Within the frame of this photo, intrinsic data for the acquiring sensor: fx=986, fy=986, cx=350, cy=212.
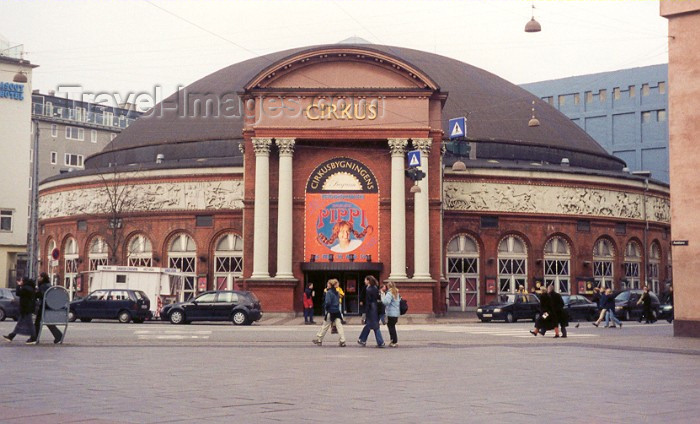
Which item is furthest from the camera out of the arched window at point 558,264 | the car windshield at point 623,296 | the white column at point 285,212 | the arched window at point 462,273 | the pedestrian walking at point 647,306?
the arched window at point 558,264

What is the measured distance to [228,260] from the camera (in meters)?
61.8

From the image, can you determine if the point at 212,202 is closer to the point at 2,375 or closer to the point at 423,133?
the point at 423,133

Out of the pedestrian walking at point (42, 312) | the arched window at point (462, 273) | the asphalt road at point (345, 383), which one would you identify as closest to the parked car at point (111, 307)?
the pedestrian walking at point (42, 312)

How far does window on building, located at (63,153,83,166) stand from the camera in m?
114

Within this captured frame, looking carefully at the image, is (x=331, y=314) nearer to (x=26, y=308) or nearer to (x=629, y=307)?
(x=26, y=308)

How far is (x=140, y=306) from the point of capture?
4650cm

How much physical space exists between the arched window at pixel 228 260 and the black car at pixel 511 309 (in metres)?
18.0

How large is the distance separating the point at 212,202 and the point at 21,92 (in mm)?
33316

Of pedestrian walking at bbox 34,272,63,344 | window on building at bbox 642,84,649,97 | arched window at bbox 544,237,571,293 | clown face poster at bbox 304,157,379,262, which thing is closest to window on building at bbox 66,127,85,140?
window on building at bbox 642,84,649,97

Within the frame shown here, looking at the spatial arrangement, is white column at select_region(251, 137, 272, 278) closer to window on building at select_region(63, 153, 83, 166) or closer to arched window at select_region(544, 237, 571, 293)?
arched window at select_region(544, 237, 571, 293)

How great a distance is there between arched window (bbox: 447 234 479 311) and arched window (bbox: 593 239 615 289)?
8782 mm

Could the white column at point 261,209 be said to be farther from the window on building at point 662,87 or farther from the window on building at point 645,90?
the window on building at point 645,90

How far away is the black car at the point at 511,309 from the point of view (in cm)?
4919

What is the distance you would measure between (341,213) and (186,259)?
14.0 m
